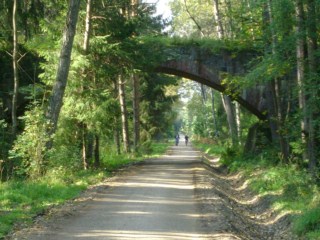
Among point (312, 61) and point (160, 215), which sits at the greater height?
point (312, 61)

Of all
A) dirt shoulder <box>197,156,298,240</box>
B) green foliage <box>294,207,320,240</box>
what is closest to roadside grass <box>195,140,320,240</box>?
green foliage <box>294,207,320,240</box>

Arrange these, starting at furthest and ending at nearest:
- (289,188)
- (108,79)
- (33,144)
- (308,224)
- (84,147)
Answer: (108,79) → (84,147) → (33,144) → (289,188) → (308,224)

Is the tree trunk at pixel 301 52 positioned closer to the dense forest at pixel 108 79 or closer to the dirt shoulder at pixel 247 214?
the dense forest at pixel 108 79

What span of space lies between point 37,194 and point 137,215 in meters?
3.14

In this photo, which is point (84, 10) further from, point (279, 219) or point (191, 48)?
point (279, 219)

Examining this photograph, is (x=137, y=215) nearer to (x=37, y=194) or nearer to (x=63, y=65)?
(x=37, y=194)

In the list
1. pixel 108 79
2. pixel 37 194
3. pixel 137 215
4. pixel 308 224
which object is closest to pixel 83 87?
pixel 108 79

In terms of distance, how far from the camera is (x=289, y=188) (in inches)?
513

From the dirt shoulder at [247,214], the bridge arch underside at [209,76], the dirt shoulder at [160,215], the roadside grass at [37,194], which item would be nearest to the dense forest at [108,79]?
the roadside grass at [37,194]

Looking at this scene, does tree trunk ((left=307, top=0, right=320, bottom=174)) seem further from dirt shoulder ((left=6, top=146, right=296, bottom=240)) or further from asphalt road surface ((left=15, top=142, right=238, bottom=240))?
asphalt road surface ((left=15, top=142, right=238, bottom=240))

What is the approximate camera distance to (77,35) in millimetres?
17703

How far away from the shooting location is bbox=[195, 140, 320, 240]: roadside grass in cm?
914

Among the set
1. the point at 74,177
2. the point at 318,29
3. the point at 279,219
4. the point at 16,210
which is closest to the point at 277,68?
the point at 318,29

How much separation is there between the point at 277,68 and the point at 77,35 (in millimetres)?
7787
